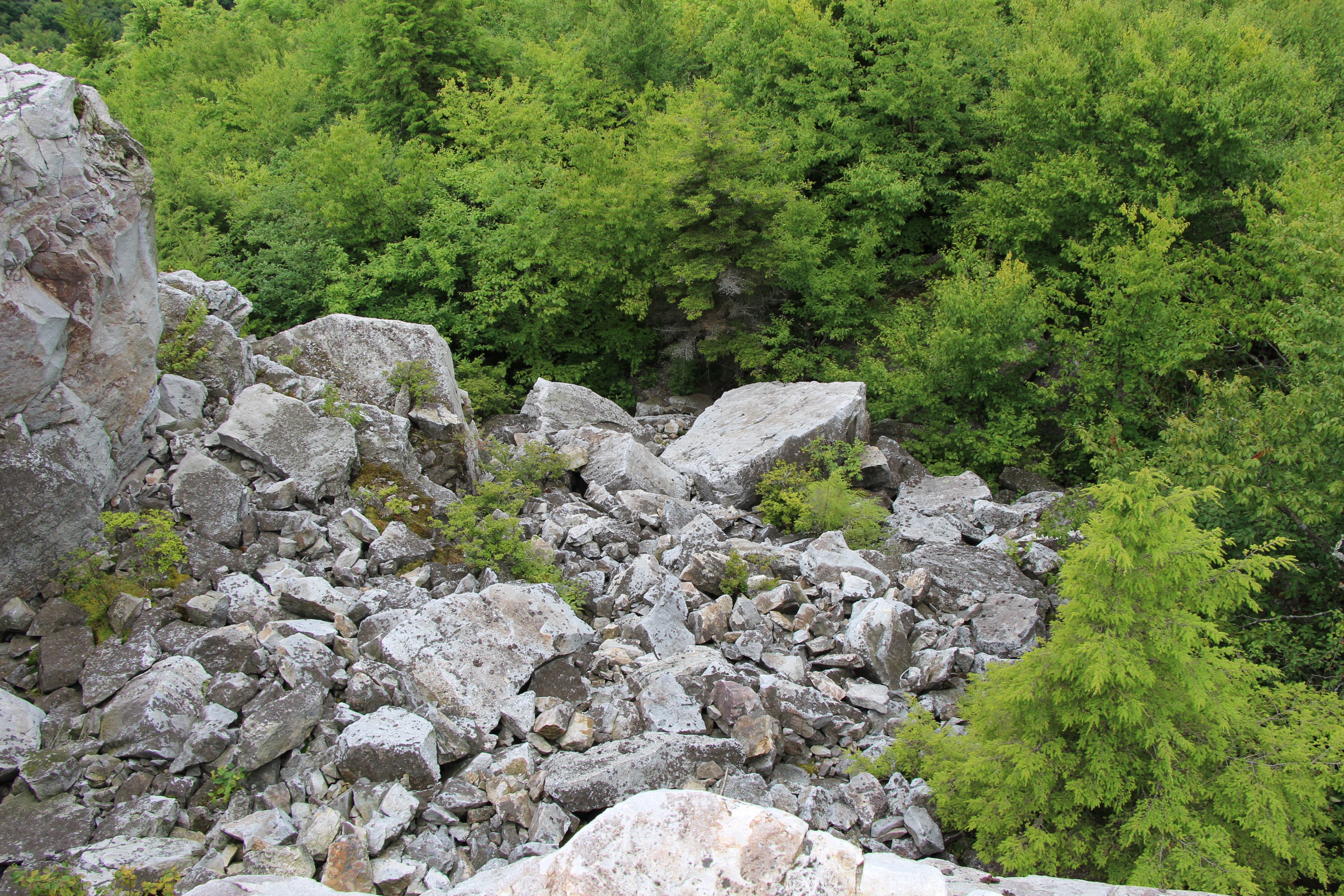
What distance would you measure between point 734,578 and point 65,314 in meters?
6.55

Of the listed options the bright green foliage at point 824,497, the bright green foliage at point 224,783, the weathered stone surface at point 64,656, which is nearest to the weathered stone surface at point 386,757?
the bright green foliage at point 224,783

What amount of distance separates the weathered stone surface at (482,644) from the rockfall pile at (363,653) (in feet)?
0.09

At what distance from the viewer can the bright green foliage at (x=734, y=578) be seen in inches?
352

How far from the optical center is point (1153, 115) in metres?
15.1

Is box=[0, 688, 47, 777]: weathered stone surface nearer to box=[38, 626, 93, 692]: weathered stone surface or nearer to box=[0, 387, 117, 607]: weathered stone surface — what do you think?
box=[38, 626, 93, 692]: weathered stone surface

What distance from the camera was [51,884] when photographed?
484 cm

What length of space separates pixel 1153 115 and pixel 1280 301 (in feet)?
14.7

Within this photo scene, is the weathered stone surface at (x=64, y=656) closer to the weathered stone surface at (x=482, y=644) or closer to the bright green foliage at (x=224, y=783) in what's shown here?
the bright green foliage at (x=224, y=783)

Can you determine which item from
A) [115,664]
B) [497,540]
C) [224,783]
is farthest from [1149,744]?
[115,664]

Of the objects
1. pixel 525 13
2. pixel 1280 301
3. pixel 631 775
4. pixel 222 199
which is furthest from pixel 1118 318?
pixel 525 13

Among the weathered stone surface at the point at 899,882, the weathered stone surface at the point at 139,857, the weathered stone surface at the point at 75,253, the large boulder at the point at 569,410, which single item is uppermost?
the weathered stone surface at the point at 75,253

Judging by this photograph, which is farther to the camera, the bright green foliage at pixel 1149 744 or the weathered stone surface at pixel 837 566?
the weathered stone surface at pixel 837 566

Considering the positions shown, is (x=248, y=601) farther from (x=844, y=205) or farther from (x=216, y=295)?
(x=844, y=205)

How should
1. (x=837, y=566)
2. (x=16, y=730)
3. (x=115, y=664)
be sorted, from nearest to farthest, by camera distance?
(x=16, y=730) < (x=115, y=664) < (x=837, y=566)
